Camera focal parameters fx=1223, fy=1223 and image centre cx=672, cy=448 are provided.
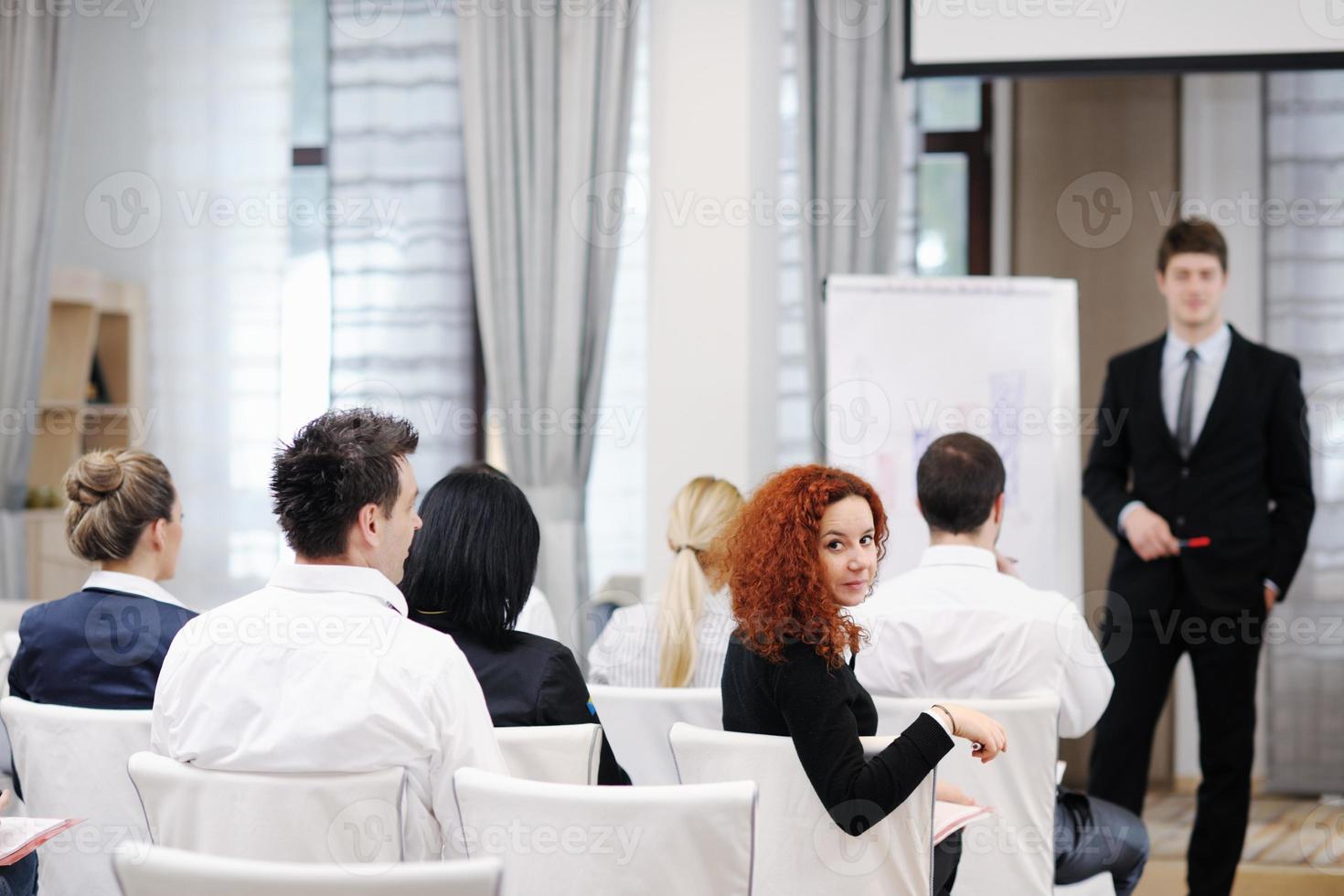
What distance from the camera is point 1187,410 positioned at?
339cm

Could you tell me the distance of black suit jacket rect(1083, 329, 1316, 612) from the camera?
10.9 ft

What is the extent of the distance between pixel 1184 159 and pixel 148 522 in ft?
12.3

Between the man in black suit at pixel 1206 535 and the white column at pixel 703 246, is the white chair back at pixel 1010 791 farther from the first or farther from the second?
the white column at pixel 703 246

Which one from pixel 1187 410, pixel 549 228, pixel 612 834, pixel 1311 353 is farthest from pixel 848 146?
pixel 612 834

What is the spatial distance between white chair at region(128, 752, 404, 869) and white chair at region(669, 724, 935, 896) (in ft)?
1.34

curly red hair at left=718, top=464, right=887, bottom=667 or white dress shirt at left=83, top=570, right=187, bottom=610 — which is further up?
curly red hair at left=718, top=464, right=887, bottom=667

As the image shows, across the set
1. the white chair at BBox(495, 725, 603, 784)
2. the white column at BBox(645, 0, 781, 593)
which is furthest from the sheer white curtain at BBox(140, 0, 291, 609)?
the white chair at BBox(495, 725, 603, 784)

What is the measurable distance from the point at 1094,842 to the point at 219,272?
3.94m

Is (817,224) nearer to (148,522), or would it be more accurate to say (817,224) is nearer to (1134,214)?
(1134,214)

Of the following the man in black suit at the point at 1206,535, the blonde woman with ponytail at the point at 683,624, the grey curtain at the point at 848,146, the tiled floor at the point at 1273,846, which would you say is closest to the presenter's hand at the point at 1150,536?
the man in black suit at the point at 1206,535

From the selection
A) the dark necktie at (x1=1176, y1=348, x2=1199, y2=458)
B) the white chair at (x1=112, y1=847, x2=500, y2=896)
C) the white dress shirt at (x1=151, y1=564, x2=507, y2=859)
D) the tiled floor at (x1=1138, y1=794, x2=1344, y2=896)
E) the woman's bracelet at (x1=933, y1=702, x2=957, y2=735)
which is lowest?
the tiled floor at (x1=1138, y1=794, x2=1344, y2=896)

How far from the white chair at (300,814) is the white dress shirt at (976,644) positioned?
1038mm

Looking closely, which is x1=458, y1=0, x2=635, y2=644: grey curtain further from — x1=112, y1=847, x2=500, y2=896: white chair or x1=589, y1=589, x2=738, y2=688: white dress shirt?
x1=112, y1=847, x2=500, y2=896: white chair

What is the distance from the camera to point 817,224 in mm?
4199
